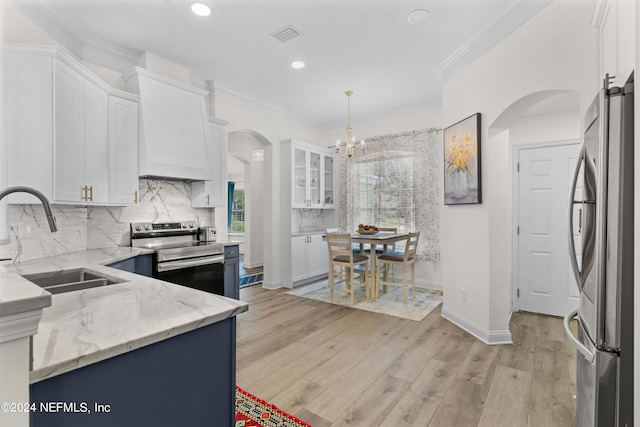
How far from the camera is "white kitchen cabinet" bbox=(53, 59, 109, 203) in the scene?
90.4 inches

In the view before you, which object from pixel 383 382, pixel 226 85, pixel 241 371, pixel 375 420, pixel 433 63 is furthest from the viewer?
pixel 226 85

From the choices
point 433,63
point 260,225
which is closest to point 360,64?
point 433,63

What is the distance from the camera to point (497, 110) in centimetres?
278

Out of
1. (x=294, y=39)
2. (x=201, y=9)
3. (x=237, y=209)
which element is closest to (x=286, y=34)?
(x=294, y=39)

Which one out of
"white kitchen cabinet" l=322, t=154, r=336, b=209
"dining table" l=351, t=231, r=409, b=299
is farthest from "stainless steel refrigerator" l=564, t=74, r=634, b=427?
"white kitchen cabinet" l=322, t=154, r=336, b=209

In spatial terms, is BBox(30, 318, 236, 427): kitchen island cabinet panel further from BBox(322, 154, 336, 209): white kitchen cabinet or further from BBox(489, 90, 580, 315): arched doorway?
BBox(322, 154, 336, 209): white kitchen cabinet

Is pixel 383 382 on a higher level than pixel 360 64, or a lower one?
lower

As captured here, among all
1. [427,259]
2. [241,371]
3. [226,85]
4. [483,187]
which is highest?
[226,85]

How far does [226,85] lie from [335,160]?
100 inches

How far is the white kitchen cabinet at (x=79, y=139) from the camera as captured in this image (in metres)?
2.30

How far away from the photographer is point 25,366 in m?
0.62

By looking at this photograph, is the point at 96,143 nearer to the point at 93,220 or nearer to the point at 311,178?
the point at 93,220

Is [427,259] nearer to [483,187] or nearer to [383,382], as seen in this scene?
[483,187]

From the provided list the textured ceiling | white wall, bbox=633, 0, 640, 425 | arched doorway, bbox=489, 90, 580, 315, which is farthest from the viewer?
arched doorway, bbox=489, 90, 580, 315
